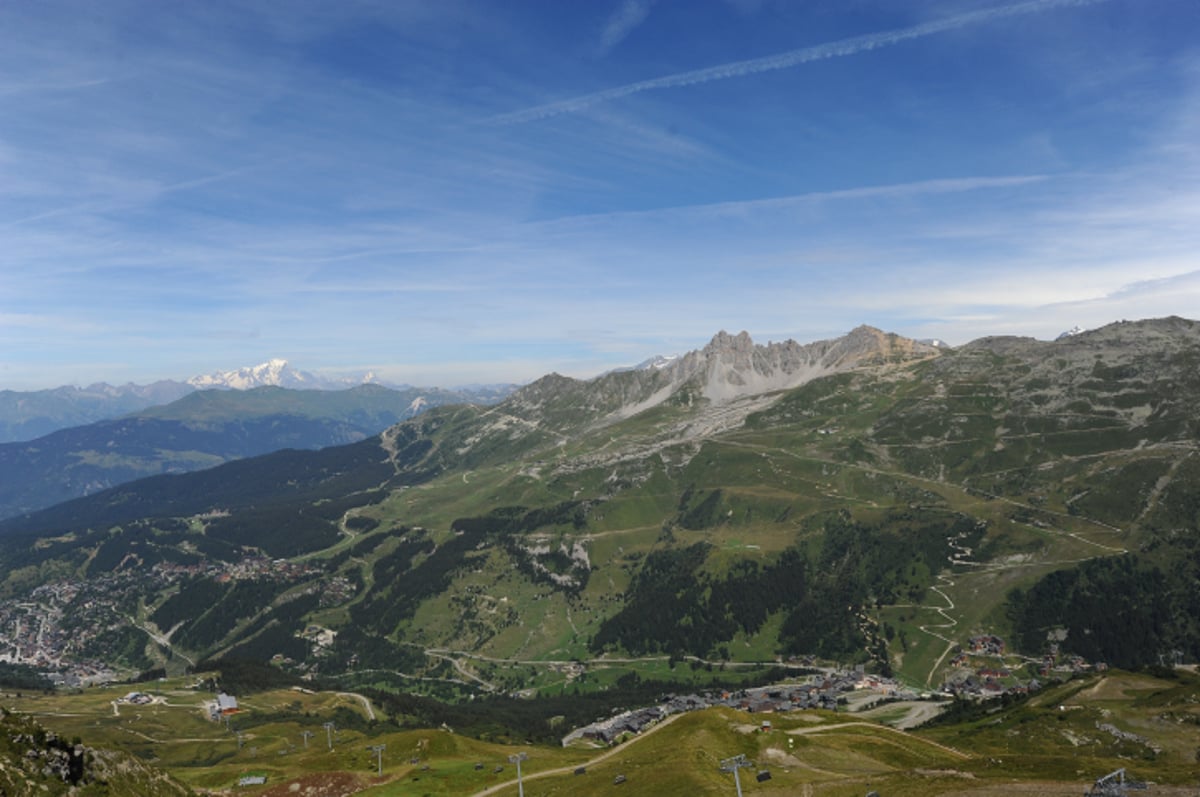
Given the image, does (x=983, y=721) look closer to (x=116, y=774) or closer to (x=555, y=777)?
(x=555, y=777)

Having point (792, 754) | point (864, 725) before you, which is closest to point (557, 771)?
point (792, 754)

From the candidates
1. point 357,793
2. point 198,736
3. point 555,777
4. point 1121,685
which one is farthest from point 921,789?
point 198,736

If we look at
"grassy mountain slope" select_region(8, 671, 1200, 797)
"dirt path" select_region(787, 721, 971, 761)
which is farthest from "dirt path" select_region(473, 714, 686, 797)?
"dirt path" select_region(787, 721, 971, 761)

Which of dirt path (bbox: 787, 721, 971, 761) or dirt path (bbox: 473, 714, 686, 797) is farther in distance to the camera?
dirt path (bbox: 787, 721, 971, 761)

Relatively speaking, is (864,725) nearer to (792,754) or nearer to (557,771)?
(792,754)

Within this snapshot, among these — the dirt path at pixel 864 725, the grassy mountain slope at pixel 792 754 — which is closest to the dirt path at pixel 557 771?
the grassy mountain slope at pixel 792 754

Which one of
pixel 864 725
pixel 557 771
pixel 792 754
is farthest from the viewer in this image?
pixel 864 725

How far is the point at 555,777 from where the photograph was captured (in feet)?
384

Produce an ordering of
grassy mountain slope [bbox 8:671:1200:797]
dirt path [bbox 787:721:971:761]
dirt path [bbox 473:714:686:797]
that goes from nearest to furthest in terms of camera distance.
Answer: grassy mountain slope [bbox 8:671:1200:797] < dirt path [bbox 473:714:686:797] < dirt path [bbox 787:721:971:761]

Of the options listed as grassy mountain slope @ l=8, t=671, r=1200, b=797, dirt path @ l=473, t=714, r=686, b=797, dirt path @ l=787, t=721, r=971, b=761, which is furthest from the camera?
dirt path @ l=787, t=721, r=971, b=761

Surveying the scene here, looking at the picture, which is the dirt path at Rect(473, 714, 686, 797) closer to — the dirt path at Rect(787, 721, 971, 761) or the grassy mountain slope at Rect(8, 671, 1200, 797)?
the grassy mountain slope at Rect(8, 671, 1200, 797)

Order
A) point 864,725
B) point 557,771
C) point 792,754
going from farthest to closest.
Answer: point 864,725 < point 557,771 < point 792,754

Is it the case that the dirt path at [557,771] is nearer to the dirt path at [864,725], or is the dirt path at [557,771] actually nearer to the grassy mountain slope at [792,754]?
the grassy mountain slope at [792,754]

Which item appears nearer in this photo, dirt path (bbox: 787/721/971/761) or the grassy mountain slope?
the grassy mountain slope
